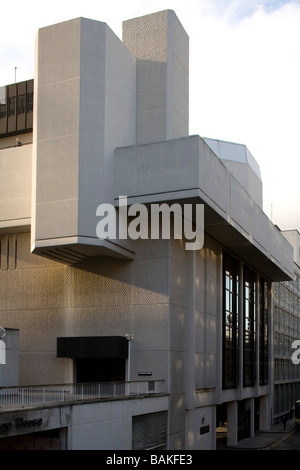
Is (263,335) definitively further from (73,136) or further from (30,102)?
(73,136)

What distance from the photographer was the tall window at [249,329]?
45938 millimetres

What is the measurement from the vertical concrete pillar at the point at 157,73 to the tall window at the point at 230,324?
1149 centimetres

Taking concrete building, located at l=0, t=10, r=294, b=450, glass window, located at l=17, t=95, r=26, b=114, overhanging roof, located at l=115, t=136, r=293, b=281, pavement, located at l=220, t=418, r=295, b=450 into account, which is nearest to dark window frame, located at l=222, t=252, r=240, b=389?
concrete building, located at l=0, t=10, r=294, b=450

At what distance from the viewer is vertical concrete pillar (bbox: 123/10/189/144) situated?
34000mm

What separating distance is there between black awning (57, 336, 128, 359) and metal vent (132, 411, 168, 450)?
3.75 metres

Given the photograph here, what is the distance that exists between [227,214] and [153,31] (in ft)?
36.5

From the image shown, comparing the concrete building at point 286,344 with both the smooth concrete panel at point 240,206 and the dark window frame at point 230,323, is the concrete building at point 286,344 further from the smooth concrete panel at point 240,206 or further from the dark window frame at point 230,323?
the smooth concrete panel at point 240,206

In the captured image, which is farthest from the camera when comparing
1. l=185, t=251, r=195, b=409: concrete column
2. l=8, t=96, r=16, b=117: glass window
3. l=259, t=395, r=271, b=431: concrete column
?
l=259, t=395, r=271, b=431: concrete column

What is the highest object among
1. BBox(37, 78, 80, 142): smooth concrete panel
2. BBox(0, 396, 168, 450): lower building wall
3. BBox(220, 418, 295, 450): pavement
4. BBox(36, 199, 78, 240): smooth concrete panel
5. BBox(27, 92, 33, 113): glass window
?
BBox(27, 92, 33, 113): glass window

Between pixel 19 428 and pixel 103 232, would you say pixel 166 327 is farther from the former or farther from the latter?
pixel 19 428

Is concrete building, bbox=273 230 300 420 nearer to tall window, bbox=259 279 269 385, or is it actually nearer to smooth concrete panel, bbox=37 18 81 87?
tall window, bbox=259 279 269 385

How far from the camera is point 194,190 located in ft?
97.0

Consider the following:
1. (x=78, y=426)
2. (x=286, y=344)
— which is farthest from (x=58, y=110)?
(x=286, y=344)

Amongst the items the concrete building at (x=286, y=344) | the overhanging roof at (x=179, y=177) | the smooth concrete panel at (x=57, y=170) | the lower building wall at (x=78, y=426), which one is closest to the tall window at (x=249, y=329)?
the concrete building at (x=286, y=344)
